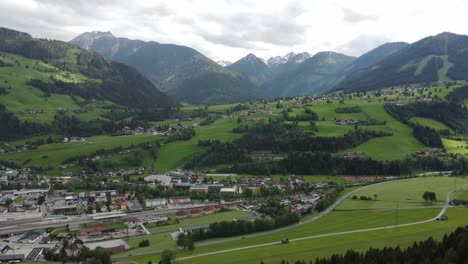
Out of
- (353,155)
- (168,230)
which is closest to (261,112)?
(353,155)

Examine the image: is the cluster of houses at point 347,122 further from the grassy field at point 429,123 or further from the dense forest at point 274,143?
the grassy field at point 429,123

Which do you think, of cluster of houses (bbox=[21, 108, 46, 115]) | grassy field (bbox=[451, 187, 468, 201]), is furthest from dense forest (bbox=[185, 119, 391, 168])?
cluster of houses (bbox=[21, 108, 46, 115])

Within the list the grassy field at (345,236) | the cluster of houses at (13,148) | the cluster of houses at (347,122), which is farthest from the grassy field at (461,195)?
the cluster of houses at (13,148)

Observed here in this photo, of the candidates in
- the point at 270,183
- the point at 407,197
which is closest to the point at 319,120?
the point at 270,183

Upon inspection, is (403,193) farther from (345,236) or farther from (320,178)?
(345,236)

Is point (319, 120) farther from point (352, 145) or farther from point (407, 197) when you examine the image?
Answer: point (407, 197)

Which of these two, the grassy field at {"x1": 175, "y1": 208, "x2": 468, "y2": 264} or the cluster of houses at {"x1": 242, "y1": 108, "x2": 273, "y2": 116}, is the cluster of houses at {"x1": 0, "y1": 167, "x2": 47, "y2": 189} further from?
the cluster of houses at {"x1": 242, "y1": 108, "x2": 273, "y2": 116}
